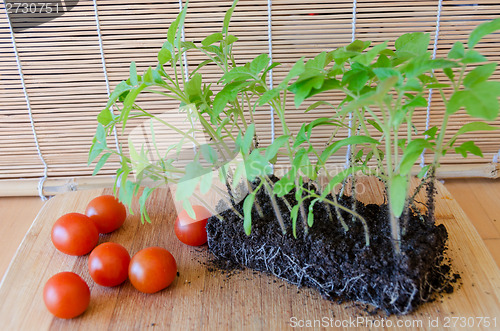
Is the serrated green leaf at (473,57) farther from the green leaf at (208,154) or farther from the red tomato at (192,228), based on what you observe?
the red tomato at (192,228)

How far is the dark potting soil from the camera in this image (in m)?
→ 0.70

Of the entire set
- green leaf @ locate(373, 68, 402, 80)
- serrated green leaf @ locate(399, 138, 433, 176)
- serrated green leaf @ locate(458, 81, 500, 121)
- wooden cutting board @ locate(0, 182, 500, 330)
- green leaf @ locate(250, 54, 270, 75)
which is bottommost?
wooden cutting board @ locate(0, 182, 500, 330)

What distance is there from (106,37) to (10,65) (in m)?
0.24

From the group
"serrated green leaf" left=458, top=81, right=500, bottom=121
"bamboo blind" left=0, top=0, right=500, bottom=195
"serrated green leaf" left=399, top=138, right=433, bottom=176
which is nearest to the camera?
"serrated green leaf" left=458, top=81, right=500, bottom=121

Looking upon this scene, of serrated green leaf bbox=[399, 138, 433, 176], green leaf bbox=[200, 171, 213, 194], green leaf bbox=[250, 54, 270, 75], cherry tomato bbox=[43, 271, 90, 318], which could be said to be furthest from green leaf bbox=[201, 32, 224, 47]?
cherry tomato bbox=[43, 271, 90, 318]

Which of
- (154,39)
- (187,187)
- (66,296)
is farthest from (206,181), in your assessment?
(154,39)

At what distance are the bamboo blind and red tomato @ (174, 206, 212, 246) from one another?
0.20 m

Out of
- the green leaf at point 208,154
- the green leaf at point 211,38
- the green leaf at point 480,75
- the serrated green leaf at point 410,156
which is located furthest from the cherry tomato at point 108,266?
the green leaf at point 480,75

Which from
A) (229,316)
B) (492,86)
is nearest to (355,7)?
(492,86)

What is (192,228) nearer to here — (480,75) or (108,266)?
(108,266)

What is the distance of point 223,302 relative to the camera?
765mm

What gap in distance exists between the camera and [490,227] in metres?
1.01

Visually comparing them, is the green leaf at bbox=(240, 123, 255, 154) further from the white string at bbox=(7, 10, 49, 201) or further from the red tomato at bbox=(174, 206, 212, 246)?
the white string at bbox=(7, 10, 49, 201)

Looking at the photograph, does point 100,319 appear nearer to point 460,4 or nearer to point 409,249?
point 409,249
